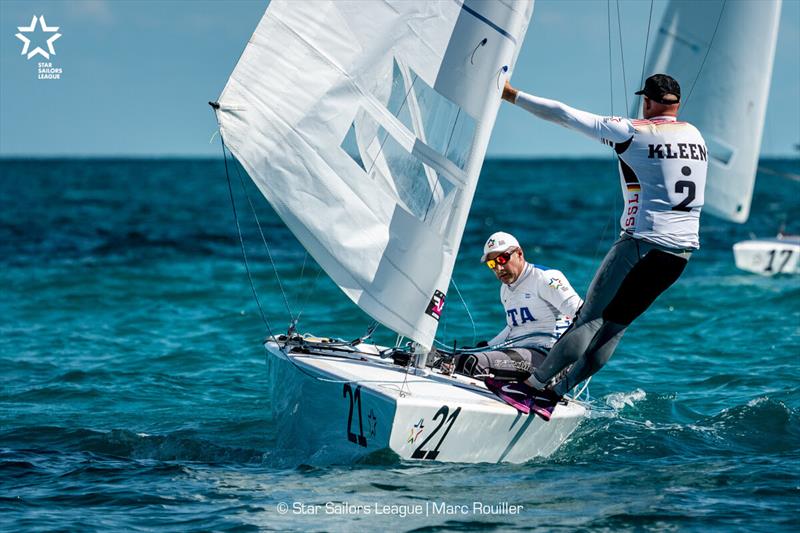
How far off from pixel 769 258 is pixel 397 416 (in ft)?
42.2

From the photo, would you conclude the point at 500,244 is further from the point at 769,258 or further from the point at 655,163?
the point at 769,258

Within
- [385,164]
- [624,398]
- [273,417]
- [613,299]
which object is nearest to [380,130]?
[385,164]

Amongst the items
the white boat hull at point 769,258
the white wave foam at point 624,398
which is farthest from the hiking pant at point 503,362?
the white boat hull at point 769,258

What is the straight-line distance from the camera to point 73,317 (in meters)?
13.6

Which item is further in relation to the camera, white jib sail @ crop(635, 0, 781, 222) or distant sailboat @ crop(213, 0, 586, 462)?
white jib sail @ crop(635, 0, 781, 222)

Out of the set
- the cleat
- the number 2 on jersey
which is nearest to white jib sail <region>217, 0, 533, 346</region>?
the cleat

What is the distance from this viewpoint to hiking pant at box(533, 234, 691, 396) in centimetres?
625

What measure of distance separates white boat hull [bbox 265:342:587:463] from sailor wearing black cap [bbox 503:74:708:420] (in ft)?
1.95

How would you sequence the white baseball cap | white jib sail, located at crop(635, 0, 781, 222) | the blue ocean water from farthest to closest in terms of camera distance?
white jib sail, located at crop(635, 0, 781, 222) → the white baseball cap → the blue ocean water

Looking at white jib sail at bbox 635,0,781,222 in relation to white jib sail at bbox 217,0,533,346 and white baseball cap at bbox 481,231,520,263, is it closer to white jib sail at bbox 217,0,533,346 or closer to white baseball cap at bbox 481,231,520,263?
white baseball cap at bbox 481,231,520,263

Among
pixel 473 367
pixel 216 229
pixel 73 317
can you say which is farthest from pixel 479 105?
pixel 216 229

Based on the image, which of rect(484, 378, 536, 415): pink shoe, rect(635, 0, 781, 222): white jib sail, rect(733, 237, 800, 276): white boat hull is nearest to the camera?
rect(484, 378, 536, 415): pink shoe

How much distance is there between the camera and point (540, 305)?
24.2 ft

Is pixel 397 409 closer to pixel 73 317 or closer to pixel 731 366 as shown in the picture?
pixel 731 366
